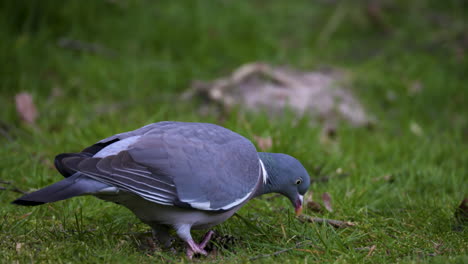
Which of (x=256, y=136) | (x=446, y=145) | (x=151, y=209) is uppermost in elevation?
(x=151, y=209)

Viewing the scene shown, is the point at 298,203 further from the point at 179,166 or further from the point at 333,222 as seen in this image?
the point at 179,166

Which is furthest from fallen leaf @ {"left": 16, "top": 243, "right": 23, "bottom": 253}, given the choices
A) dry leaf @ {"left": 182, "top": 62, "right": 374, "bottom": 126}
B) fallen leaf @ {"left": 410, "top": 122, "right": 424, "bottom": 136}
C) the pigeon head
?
fallen leaf @ {"left": 410, "top": 122, "right": 424, "bottom": 136}

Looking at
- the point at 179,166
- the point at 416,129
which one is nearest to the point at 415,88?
the point at 416,129

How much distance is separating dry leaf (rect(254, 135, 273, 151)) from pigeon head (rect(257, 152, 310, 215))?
108 cm

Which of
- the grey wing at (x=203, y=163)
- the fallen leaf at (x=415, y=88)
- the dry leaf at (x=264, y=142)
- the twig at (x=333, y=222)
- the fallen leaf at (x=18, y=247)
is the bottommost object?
the fallen leaf at (x=415, y=88)

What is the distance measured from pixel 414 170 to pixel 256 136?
139 cm

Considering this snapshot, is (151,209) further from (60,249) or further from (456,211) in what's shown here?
(456,211)

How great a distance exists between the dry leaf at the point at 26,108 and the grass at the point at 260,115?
89mm

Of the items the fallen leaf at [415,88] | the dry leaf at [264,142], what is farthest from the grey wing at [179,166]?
the fallen leaf at [415,88]

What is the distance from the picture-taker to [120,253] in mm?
2836

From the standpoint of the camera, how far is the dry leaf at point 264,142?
14.9 ft

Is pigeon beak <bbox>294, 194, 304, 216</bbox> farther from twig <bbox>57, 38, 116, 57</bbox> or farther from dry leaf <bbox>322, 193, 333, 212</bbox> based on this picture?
twig <bbox>57, 38, 116, 57</bbox>

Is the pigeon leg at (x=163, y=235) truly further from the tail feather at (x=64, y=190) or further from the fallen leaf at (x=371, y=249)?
the fallen leaf at (x=371, y=249)

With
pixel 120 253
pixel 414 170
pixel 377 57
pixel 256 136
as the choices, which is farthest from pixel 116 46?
pixel 120 253
